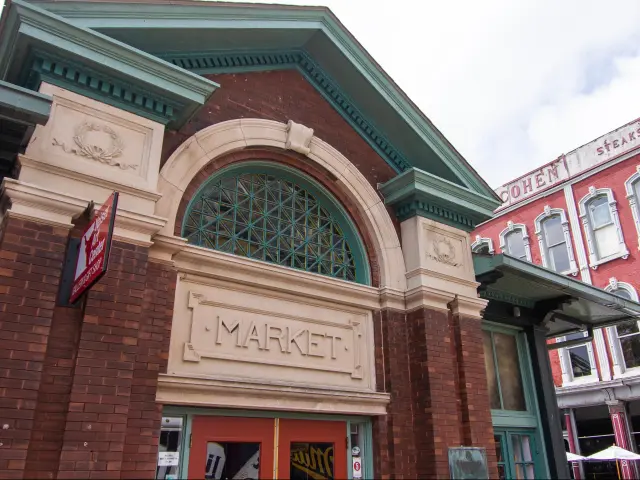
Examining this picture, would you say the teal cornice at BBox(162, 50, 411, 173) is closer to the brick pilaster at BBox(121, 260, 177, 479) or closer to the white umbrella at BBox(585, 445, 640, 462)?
the brick pilaster at BBox(121, 260, 177, 479)

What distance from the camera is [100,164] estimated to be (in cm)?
570

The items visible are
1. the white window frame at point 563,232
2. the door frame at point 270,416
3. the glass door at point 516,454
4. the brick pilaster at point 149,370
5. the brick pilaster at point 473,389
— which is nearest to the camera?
the brick pilaster at point 149,370

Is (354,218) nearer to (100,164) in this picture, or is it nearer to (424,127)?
(424,127)

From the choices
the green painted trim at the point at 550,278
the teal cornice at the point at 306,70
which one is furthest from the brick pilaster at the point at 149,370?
the green painted trim at the point at 550,278

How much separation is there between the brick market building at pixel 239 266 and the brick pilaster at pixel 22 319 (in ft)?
0.06

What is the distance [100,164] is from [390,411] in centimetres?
464

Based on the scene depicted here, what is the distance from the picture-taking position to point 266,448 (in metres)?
6.31

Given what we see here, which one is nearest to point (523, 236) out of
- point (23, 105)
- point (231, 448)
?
point (231, 448)

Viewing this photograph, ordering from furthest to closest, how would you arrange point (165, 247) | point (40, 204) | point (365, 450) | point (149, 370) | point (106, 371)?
point (365, 450) < point (165, 247) < point (149, 370) < point (40, 204) < point (106, 371)

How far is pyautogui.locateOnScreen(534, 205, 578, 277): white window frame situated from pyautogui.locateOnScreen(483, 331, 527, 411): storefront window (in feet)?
36.6

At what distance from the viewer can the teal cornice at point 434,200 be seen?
821 cm

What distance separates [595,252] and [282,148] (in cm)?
1581

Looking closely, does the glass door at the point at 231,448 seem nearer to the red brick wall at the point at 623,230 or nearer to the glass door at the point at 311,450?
the glass door at the point at 311,450

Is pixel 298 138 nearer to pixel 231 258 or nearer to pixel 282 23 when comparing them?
pixel 282 23
